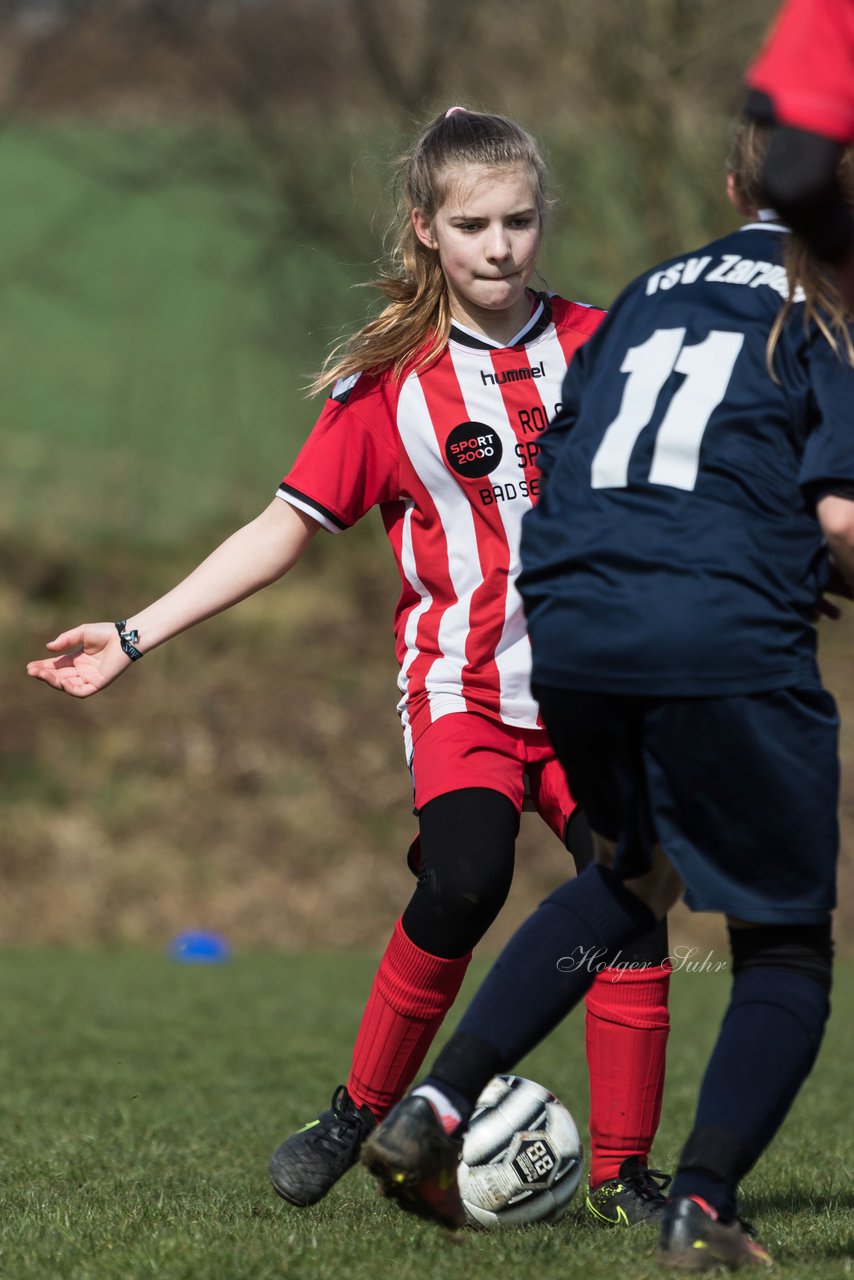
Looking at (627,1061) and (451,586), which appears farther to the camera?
(451,586)

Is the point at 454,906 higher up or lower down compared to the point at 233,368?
lower down

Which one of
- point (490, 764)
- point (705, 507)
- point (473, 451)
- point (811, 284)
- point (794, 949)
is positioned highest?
point (811, 284)

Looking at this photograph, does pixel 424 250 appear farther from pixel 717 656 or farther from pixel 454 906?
pixel 717 656

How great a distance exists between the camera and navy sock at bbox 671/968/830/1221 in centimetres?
248

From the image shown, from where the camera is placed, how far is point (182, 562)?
45.2ft

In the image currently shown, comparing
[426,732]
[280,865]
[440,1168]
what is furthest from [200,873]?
[440,1168]

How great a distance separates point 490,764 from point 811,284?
1.24 m

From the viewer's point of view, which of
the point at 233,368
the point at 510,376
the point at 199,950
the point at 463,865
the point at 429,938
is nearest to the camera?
the point at 463,865

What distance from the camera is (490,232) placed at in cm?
338

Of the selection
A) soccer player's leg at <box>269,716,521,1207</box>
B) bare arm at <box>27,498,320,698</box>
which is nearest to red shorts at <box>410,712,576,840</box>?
soccer player's leg at <box>269,716,521,1207</box>

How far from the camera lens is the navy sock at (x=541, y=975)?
2.60 meters

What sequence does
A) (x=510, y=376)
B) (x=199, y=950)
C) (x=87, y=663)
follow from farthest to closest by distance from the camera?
(x=199, y=950) → (x=510, y=376) → (x=87, y=663)

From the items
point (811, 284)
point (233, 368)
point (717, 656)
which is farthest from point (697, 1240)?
point (233, 368)

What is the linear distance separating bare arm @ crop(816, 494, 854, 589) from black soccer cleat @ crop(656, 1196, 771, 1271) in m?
0.96
